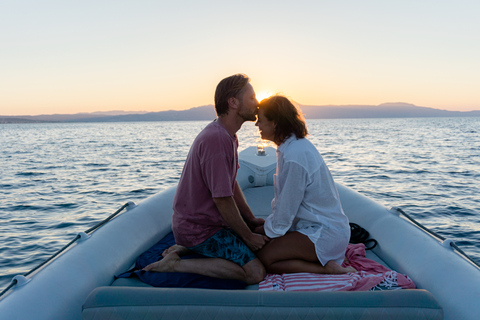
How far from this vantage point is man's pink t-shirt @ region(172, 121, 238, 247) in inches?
88.0

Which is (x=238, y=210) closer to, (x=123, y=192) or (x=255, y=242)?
(x=255, y=242)

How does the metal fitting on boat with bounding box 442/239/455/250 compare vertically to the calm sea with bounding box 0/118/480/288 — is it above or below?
above

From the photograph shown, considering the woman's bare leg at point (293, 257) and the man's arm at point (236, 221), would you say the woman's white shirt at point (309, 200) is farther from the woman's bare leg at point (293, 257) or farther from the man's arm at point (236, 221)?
the man's arm at point (236, 221)

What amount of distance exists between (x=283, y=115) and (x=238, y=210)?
2.30 ft

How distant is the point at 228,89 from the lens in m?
2.33

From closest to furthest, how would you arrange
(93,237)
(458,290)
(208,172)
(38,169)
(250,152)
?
(458,290)
(208,172)
(93,237)
(250,152)
(38,169)

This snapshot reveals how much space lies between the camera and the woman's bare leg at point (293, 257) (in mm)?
2389

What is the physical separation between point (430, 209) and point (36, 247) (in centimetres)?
685

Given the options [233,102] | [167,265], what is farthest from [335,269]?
[233,102]

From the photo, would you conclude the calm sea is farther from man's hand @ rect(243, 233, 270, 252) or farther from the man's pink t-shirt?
man's hand @ rect(243, 233, 270, 252)

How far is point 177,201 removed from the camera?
2418mm

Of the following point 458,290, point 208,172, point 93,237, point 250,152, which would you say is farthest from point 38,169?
point 458,290

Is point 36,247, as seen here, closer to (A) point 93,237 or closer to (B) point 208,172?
(A) point 93,237

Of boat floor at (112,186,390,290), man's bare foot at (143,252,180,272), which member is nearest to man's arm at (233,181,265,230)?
man's bare foot at (143,252,180,272)
